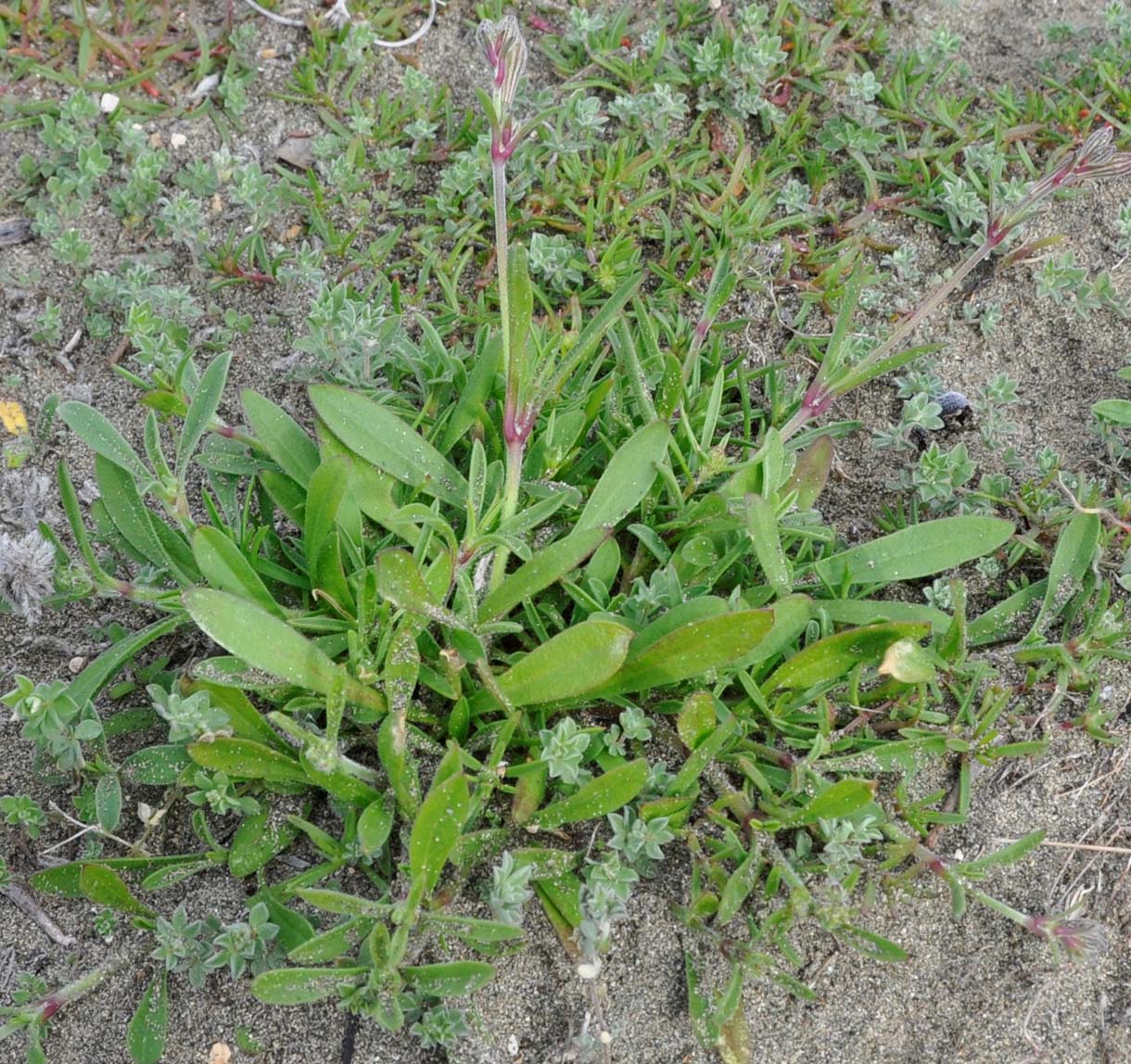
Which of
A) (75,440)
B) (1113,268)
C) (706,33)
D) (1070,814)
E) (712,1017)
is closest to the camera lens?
(712,1017)

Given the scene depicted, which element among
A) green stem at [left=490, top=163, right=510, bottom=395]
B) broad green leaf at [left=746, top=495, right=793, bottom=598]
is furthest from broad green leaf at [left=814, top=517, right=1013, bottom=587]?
green stem at [left=490, top=163, right=510, bottom=395]

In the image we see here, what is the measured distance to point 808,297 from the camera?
2896mm

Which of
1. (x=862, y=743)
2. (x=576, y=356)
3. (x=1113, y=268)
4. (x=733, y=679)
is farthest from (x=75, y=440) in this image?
(x=1113, y=268)

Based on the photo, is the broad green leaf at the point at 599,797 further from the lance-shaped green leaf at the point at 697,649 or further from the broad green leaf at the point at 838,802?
the broad green leaf at the point at 838,802

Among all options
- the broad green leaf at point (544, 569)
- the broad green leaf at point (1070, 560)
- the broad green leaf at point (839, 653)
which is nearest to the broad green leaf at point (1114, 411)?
the broad green leaf at point (1070, 560)

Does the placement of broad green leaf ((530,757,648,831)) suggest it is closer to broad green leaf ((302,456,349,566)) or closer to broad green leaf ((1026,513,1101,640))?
broad green leaf ((302,456,349,566))

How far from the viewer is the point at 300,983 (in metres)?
1.89

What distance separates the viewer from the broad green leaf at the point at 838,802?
2004 millimetres

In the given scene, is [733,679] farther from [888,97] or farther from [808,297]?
[888,97]

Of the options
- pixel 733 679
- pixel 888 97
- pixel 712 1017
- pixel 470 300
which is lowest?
pixel 712 1017

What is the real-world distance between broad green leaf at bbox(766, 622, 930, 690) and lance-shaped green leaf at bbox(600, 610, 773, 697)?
0.50ft

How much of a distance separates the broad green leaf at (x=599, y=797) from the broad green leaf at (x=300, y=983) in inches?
16.1

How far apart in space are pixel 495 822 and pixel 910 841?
76 centimetres

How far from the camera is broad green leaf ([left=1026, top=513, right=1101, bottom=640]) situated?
8.07ft
